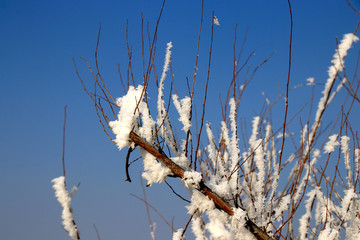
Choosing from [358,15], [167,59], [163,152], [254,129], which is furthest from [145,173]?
[358,15]

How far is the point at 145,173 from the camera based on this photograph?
58.1 inches

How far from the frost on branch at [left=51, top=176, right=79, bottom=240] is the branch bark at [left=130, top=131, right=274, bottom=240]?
421mm

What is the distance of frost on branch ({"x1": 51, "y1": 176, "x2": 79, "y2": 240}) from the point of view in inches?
50.6

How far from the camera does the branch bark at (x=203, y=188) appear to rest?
4.66 ft

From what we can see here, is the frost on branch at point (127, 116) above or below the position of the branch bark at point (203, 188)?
above

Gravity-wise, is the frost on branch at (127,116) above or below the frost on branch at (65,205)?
above

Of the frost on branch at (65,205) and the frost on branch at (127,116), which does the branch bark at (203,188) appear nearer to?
the frost on branch at (127,116)

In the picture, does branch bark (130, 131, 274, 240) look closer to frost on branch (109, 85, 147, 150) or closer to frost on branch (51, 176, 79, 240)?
frost on branch (109, 85, 147, 150)

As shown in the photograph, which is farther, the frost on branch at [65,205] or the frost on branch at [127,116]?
the frost on branch at [127,116]

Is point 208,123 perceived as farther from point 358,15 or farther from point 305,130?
point 358,15

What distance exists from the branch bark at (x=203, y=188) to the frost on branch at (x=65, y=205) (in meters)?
0.42

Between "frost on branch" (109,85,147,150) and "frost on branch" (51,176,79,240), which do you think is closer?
"frost on branch" (51,176,79,240)

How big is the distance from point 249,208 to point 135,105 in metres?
1.06

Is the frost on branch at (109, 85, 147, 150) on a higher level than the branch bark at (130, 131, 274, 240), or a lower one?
higher
